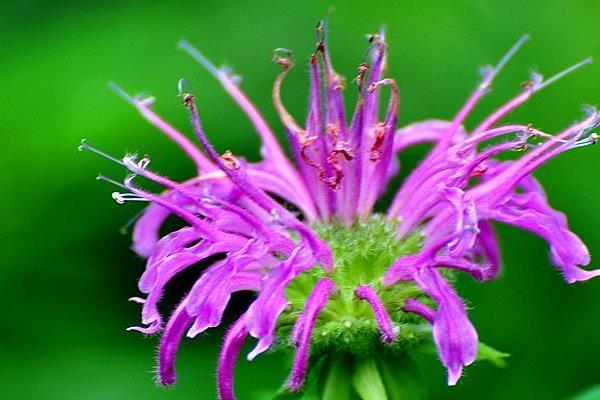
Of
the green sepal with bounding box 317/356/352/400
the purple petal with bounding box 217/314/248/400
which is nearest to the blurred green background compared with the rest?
the green sepal with bounding box 317/356/352/400

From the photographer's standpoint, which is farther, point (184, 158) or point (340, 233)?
point (184, 158)

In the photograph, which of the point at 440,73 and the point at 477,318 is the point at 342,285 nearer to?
the point at 477,318

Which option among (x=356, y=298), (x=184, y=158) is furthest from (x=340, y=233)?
(x=184, y=158)

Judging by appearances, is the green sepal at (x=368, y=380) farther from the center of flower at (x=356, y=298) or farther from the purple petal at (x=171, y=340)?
the purple petal at (x=171, y=340)

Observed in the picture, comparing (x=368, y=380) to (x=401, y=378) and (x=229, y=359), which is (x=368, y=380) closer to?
(x=401, y=378)

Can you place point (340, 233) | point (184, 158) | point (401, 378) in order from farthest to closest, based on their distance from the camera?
point (184, 158)
point (340, 233)
point (401, 378)

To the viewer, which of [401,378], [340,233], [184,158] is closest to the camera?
[401,378]

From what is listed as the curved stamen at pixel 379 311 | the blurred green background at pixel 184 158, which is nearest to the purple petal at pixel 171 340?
the curved stamen at pixel 379 311
